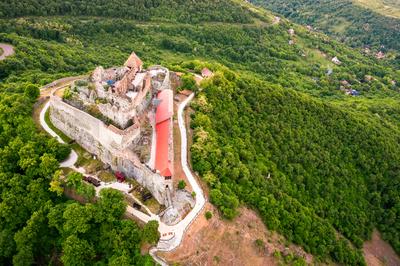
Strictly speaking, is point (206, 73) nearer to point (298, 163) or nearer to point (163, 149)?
point (298, 163)

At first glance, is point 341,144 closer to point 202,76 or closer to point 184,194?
point 202,76

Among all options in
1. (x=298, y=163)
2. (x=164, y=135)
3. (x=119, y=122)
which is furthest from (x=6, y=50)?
(x=298, y=163)

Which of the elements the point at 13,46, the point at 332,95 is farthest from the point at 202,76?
the point at 332,95

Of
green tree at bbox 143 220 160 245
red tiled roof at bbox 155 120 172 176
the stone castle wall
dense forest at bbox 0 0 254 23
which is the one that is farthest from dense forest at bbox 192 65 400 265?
dense forest at bbox 0 0 254 23

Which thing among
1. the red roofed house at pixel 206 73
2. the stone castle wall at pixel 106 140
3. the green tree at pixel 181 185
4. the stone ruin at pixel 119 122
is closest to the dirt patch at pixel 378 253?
the green tree at pixel 181 185

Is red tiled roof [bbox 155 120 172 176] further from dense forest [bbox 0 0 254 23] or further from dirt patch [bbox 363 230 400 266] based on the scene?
dense forest [bbox 0 0 254 23]
